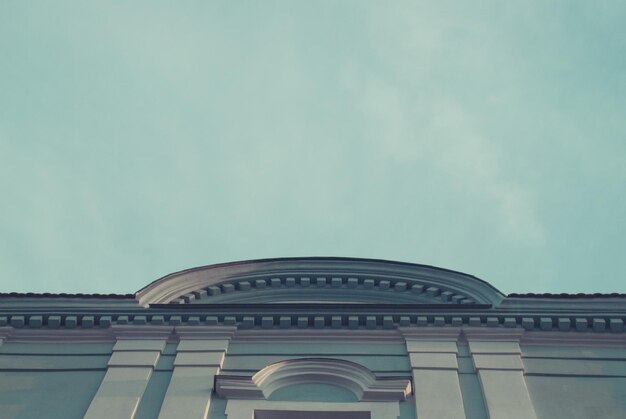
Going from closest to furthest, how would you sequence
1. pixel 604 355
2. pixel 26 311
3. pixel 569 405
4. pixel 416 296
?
pixel 569 405
pixel 604 355
pixel 26 311
pixel 416 296

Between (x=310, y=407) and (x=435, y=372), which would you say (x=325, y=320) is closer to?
(x=310, y=407)

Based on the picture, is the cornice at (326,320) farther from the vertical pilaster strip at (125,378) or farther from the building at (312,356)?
the vertical pilaster strip at (125,378)

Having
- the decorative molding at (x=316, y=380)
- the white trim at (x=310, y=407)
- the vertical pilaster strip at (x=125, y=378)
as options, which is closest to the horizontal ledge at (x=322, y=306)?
the vertical pilaster strip at (x=125, y=378)

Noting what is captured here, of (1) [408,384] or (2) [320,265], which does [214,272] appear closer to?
(2) [320,265]

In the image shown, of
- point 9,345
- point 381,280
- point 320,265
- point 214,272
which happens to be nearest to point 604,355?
point 381,280

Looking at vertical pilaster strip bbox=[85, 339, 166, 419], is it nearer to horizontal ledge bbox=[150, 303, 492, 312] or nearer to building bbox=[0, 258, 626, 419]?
building bbox=[0, 258, 626, 419]

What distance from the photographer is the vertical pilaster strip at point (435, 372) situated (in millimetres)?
12078

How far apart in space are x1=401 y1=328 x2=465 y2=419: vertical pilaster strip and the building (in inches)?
0.9

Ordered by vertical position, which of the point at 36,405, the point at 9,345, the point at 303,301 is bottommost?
the point at 36,405

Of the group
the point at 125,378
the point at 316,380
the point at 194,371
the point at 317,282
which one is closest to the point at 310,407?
the point at 316,380

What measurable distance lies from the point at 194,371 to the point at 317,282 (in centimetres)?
363

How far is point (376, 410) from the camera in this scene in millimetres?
12266

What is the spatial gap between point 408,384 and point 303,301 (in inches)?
146

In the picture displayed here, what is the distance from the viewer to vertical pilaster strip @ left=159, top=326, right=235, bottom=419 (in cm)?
1218
